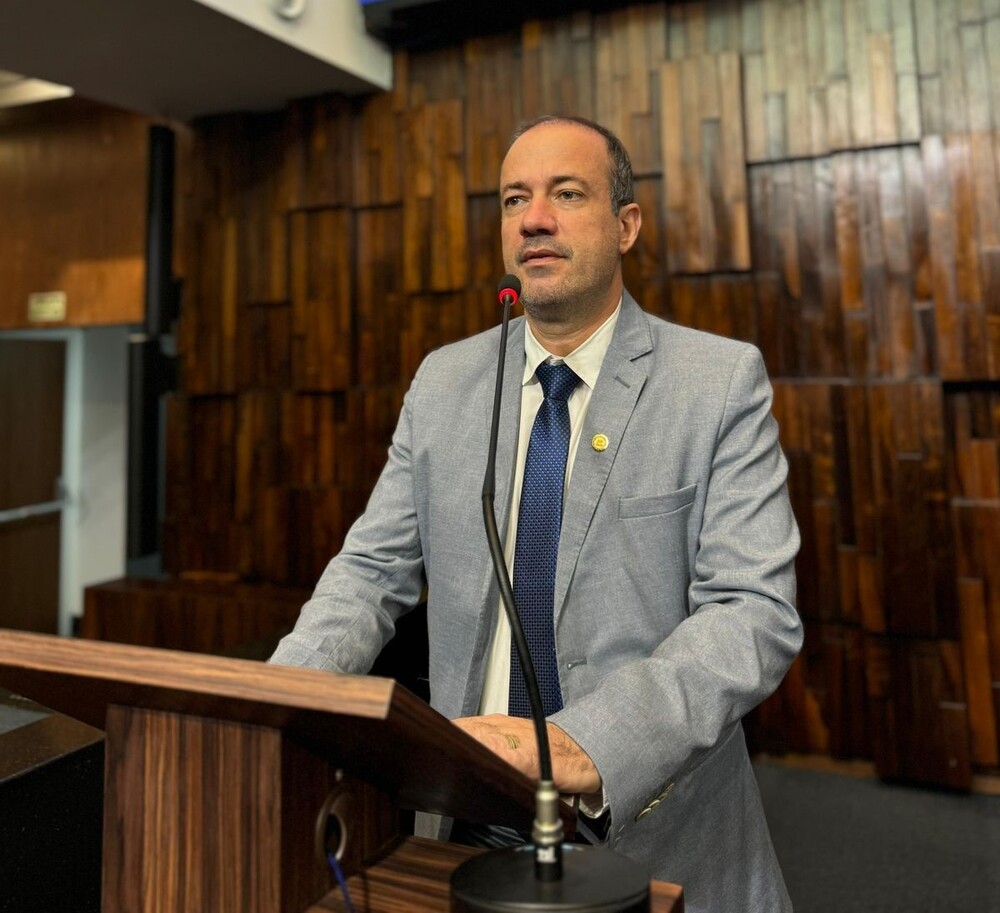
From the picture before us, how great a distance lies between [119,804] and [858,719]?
2.73 m

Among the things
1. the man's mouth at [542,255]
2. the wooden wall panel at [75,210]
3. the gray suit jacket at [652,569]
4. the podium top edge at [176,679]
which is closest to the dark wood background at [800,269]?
the wooden wall panel at [75,210]

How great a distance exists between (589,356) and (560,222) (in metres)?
0.20

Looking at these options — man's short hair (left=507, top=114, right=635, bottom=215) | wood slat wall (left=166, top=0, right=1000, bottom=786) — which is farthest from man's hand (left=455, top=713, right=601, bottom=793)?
wood slat wall (left=166, top=0, right=1000, bottom=786)

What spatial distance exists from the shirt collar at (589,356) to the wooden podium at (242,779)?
715 mm

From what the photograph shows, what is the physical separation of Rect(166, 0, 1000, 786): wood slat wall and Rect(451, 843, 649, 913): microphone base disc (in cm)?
249

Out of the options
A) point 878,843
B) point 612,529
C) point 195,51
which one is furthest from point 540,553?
point 195,51

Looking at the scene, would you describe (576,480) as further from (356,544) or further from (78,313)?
(78,313)

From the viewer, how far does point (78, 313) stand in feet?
13.2

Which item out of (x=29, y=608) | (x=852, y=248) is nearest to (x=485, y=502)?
(x=852, y=248)

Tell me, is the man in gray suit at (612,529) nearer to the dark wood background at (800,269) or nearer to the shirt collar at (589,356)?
the shirt collar at (589,356)

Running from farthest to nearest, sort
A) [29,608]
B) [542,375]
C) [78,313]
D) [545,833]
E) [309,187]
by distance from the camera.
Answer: [29,608]
[78,313]
[309,187]
[542,375]
[545,833]

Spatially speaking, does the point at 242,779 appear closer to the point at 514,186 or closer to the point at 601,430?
the point at 601,430

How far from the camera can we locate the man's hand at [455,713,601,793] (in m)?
0.76

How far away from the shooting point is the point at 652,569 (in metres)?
1.14
